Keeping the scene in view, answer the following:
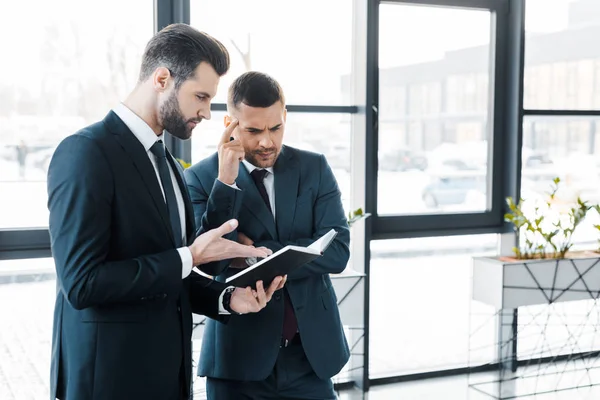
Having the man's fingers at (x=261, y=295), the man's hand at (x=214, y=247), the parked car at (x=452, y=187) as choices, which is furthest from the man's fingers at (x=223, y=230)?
the parked car at (x=452, y=187)

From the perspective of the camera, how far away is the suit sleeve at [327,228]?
207 cm

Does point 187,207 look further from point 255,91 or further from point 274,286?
point 255,91

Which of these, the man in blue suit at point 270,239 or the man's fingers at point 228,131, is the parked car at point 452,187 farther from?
the man's fingers at point 228,131

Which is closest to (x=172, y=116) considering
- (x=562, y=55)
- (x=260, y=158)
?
(x=260, y=158)

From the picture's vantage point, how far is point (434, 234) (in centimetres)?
413

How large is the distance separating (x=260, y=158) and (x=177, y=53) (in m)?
0.51

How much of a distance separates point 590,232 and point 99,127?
3769mm

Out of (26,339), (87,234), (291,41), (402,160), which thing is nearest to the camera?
(87,234)

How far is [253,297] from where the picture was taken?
185 cm

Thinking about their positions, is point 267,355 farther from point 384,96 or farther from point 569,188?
point 569,188

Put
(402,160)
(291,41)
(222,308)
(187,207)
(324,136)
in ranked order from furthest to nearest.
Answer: (402,160) → (324,136) → (291,41) → (222,308) → (187,207)

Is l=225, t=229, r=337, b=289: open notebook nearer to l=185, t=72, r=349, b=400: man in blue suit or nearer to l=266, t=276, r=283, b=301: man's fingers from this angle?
l=266, t=276, r=283, b=301: man's fingers

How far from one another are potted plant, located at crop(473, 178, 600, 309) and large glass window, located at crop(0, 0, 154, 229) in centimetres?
218

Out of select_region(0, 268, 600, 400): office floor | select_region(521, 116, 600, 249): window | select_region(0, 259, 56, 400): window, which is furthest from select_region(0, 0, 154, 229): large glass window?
select_region(521, 116, 600, 249): window
